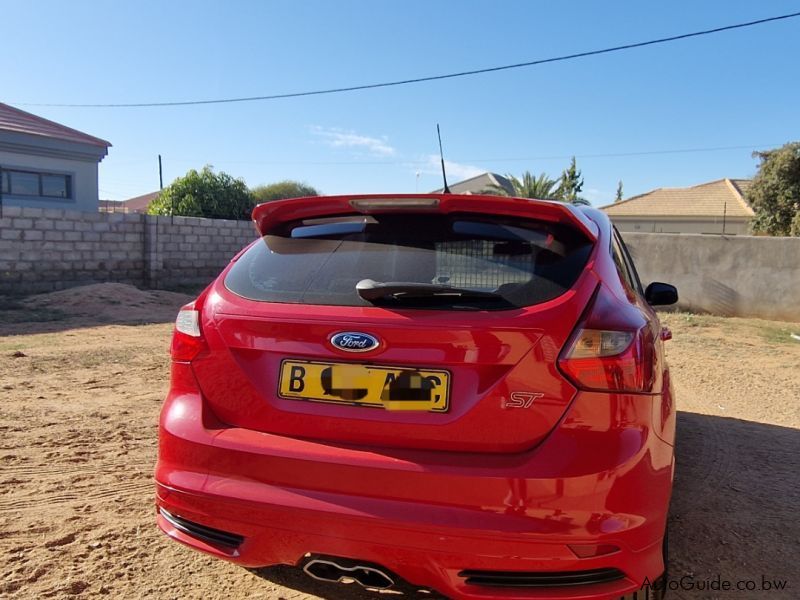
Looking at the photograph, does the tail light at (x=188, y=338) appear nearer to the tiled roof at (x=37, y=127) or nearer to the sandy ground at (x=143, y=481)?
the sandy ground at (x=143, y=481)

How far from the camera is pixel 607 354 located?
1.81 metres

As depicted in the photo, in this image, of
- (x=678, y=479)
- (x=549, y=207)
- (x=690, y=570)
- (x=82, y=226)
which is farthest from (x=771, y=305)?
(x=82, y=226)

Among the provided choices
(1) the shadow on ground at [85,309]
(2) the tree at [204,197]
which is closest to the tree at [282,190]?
(2) the tree at [204,197]

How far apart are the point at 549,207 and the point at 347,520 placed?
1175 millimetres

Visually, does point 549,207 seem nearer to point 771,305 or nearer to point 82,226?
point 771,305

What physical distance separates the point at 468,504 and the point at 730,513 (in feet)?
7.04

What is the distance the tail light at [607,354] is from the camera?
5.88ft

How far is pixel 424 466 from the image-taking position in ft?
→ 5.86

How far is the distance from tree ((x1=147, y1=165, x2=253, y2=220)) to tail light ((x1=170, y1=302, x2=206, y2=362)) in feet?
68.7

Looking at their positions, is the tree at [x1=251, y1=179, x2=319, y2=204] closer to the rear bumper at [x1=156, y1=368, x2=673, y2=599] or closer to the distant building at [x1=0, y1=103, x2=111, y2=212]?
the distant building at [x1=0, y1=103, x2=111, y2=212]

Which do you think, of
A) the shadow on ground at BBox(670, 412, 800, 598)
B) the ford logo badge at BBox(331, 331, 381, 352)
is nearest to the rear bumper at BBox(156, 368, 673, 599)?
the ford logo badge at BBox(331, 331, 381, 352)

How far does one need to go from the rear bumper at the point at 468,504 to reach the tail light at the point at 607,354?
5 centimetres

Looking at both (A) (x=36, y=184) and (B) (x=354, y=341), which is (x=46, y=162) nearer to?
(A) (x=36, y=184)

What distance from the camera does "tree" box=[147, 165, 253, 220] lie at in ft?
73.1
